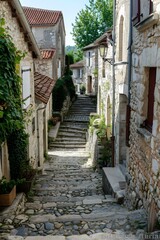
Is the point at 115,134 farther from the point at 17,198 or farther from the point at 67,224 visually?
the point at 67,224

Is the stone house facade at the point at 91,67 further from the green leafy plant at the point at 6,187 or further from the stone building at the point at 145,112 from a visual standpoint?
the green leafy plant at the point at 6,187

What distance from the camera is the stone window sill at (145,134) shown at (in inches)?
173

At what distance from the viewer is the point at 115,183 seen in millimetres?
7129

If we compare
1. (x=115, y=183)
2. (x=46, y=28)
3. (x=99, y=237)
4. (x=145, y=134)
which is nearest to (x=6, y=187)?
(x=99, y=237)

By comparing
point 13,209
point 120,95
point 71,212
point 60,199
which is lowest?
point 60,199

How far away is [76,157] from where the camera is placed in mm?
13438

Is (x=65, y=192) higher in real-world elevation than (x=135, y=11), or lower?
lower

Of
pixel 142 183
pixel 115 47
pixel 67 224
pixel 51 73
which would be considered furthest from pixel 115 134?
pixel 51 73

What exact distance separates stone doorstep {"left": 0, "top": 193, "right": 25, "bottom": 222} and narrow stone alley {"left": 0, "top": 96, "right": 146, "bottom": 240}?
10 centimetres

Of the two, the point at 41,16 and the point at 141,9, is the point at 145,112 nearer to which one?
the point at 141,9

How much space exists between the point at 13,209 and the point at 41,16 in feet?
59.6

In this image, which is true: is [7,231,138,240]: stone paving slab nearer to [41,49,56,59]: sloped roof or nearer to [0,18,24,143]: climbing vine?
[0,18,24,143]: climbing vine

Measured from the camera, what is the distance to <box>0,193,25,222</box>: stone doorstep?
16.0 feet

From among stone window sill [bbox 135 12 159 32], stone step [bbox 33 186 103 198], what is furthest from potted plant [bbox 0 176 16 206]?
stone window sill [bbox 135 12 159 32]
